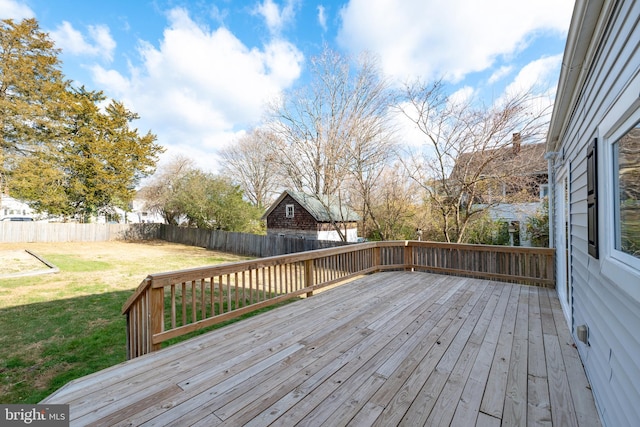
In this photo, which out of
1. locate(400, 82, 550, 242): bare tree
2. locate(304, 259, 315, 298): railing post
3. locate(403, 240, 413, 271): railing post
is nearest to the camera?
locate(304, 259, 315, 298): railing post

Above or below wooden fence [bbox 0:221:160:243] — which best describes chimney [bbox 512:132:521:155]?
above

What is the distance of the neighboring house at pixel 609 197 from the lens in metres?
1.21

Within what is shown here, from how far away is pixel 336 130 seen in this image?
9.27 metres

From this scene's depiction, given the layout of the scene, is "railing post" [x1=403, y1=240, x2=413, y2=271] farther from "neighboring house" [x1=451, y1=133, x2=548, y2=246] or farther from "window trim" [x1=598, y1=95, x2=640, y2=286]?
"window trim" [x1=598, y1=95, x2=640, y2=286]

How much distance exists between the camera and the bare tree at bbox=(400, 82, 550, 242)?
6316 mm

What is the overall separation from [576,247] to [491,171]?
4.53 meters

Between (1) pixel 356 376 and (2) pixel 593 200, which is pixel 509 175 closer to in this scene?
(2) pixel 593 200

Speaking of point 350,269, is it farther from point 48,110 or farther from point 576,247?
point 48,110

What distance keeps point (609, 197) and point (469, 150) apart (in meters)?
6.04

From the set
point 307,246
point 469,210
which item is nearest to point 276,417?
point 469,210

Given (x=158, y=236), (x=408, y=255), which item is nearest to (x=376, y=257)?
(x=408, y=255)

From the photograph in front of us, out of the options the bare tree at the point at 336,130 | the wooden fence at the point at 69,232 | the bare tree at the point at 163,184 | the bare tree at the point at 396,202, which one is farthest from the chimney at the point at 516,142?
the wooden fence at the point at 69,232

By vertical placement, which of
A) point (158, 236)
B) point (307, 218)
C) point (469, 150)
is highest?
point (469, 150)

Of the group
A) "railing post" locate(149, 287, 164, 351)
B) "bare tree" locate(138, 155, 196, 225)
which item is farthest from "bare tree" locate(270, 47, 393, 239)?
"bare tree" locate(138, 155, 196, 225)
